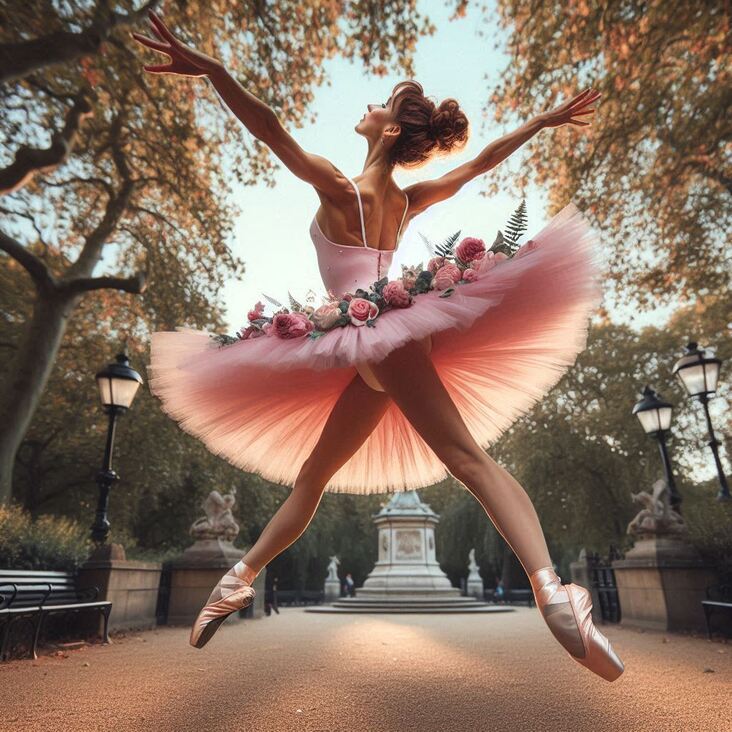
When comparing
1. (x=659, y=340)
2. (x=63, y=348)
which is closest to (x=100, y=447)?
(x=63, y=348)

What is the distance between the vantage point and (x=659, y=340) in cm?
2205

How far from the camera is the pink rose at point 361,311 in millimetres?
1971

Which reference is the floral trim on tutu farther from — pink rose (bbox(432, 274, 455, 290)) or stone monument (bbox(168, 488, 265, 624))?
A: stone monument (bbox(168, 488, 265, 624))

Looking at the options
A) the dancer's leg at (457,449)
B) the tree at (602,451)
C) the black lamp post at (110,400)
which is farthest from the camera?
the tree at (602,451)

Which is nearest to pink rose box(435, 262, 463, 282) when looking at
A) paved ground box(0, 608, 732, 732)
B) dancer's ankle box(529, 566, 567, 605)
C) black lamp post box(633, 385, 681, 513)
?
dancer's ankle box(529, 566, 567, 605)

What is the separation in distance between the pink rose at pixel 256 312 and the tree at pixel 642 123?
999cm

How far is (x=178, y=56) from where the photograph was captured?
2.05 metres

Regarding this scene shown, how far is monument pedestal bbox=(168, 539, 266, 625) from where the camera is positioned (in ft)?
29.1

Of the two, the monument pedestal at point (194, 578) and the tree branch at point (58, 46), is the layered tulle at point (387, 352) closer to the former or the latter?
the monument pedestal at point (194, 578)

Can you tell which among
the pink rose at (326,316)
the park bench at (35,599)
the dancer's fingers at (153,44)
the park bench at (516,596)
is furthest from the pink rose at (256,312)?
the park bench at (516,596)

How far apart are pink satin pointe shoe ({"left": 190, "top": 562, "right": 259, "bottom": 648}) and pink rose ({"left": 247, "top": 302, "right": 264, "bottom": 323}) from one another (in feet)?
3.47

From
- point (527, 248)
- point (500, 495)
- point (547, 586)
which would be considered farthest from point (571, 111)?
point (547, 586)

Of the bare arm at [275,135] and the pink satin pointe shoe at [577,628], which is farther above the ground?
the bare arm at [275,135]

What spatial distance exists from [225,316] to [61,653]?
40.1 ft
